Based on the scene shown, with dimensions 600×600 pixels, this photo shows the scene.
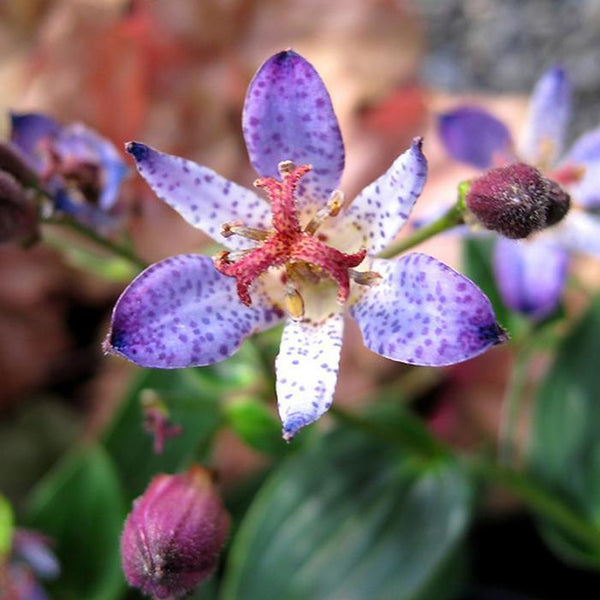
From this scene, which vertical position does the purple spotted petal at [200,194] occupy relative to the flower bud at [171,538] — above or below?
above

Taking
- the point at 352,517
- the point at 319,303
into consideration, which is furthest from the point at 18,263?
the point at 319,303

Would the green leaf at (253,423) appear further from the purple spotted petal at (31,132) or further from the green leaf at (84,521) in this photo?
the purple spotted petal at (31,132)

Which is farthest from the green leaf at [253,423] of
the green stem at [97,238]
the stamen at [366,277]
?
the stamen at [366,277]

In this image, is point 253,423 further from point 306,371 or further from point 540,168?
point 540,168

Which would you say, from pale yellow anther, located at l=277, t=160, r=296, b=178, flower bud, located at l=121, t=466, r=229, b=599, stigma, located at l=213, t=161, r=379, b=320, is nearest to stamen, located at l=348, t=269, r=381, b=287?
stigma, located at l=213, t=161, r=379, b=320

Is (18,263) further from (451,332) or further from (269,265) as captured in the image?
(451,332)

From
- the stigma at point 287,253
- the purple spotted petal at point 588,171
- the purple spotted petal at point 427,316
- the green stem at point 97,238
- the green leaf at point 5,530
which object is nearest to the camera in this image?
the purple spotted petal at point 427,316

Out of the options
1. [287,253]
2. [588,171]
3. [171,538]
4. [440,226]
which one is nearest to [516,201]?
[440,226]
